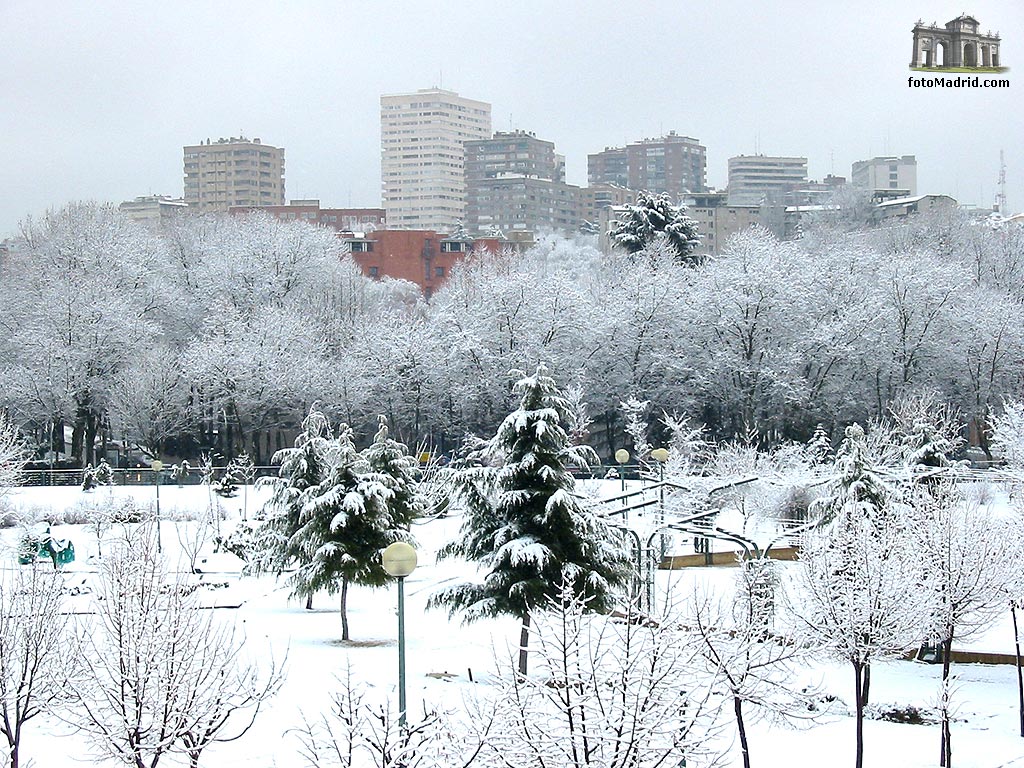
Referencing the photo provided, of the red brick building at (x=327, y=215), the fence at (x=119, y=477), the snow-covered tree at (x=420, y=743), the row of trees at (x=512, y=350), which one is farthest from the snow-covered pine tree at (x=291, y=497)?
the red brick building at (x=327, y=215)

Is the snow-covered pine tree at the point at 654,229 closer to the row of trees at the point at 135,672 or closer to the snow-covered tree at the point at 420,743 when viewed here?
the row of trees at the point at 135,672

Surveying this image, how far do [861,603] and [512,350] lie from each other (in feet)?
122

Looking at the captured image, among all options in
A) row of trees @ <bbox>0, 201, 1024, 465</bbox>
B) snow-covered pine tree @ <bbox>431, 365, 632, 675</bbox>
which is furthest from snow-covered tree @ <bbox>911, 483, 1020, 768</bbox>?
row of trees @ <bbox>0, 201, 1024, 465</bbox>

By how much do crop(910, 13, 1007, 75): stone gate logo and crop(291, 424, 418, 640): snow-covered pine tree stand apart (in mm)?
32762

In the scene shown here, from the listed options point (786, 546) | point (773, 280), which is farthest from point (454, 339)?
point (786, 546)

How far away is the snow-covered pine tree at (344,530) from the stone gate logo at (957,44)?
3276 cm

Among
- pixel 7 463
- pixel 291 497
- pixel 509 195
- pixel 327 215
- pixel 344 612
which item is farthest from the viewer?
pixel 509 195

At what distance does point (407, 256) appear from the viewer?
98.4 meters

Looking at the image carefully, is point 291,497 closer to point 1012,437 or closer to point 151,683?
point 151,683

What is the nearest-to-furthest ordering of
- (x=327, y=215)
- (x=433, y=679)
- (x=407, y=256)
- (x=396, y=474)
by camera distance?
(x=433, y=679) < (x=396, y=474) < (x=407, y=256) < (x=327, y=215)

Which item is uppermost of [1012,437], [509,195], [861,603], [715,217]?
[509,195]

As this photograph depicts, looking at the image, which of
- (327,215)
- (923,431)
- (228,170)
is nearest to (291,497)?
(923,431)

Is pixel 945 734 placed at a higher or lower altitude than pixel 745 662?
lower

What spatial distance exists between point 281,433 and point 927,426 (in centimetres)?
3540
